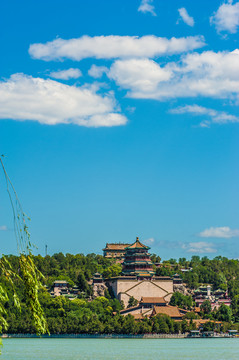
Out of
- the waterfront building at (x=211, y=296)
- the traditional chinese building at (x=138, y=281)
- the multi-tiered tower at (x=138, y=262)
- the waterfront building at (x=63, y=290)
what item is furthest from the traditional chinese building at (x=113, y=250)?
the waterfront building at (x=63, y=290)

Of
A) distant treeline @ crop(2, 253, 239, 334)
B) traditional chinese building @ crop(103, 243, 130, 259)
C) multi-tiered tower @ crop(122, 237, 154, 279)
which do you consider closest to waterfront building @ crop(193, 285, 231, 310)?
distant treeline @ crop(2, 253, 239, 334)

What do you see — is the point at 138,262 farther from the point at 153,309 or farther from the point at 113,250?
the point at 113,250

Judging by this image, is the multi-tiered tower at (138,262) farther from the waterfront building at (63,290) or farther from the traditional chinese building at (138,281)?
the waterfront building at (63,290)

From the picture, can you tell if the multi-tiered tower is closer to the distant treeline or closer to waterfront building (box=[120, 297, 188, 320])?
the distant treeline

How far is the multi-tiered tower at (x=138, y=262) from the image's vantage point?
105 metres

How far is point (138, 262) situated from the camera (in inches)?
4161

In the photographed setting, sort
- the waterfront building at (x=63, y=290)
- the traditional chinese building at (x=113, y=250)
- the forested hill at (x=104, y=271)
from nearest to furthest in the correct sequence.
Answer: the waterfront building at (x=63, y=290) → the forested hill at (x=104, y=271) → the traditional chinese building at (x=113, y=250)

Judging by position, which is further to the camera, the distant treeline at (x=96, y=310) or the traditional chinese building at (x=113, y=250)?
the traditional chinese building at (x=113, y=250)

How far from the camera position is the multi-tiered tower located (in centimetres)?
10456

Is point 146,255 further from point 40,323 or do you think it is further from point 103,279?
point 40,323

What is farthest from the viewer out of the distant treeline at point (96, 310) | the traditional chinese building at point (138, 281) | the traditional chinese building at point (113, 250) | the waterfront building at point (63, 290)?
the traditional chinese building at point (113, 250)

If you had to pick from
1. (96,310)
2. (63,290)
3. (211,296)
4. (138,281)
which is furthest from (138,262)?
(96,310)
